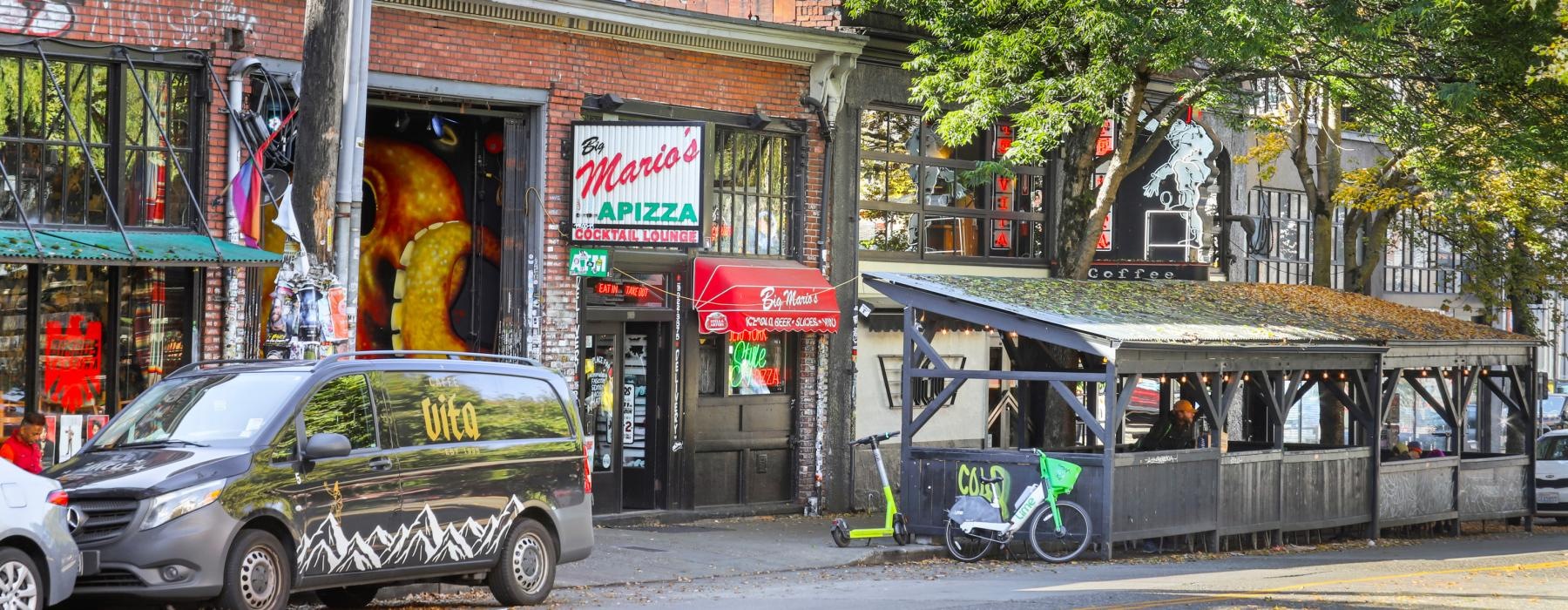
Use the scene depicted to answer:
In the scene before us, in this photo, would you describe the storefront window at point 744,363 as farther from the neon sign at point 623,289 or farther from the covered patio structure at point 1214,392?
the covered patio structure at point 1214,392

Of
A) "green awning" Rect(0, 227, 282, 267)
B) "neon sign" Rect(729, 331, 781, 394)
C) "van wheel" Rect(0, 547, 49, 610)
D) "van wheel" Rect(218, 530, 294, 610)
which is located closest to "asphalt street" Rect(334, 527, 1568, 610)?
"van wheel" Rect(218, 530, 294, 610)

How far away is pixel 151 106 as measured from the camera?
15.6m

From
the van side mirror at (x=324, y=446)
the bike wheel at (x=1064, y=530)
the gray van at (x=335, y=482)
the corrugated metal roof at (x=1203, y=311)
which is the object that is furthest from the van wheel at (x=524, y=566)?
the corrugated metal roof at (x=1203, y=311)

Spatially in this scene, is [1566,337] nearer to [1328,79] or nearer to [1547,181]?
[1547,181]

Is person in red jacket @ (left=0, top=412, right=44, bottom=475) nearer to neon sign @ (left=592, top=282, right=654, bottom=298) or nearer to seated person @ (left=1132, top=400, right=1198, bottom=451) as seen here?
neon sign @ (left=592, top=282, right=654, bottom=298)

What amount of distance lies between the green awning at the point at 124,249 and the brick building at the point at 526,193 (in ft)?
0.22

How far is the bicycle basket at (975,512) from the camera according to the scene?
17375mm

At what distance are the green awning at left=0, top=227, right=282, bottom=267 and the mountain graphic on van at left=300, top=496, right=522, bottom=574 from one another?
4.36 meters

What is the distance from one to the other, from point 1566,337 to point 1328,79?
25.1m

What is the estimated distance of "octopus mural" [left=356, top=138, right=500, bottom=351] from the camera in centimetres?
1922

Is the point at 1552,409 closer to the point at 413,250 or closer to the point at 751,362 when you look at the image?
the point at 751,362

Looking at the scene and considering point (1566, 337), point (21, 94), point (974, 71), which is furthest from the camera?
point (1566, 337)

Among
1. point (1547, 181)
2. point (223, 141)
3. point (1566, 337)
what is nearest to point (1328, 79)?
point (1547, 181)

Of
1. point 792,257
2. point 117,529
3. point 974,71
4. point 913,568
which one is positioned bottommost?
point 913,568
